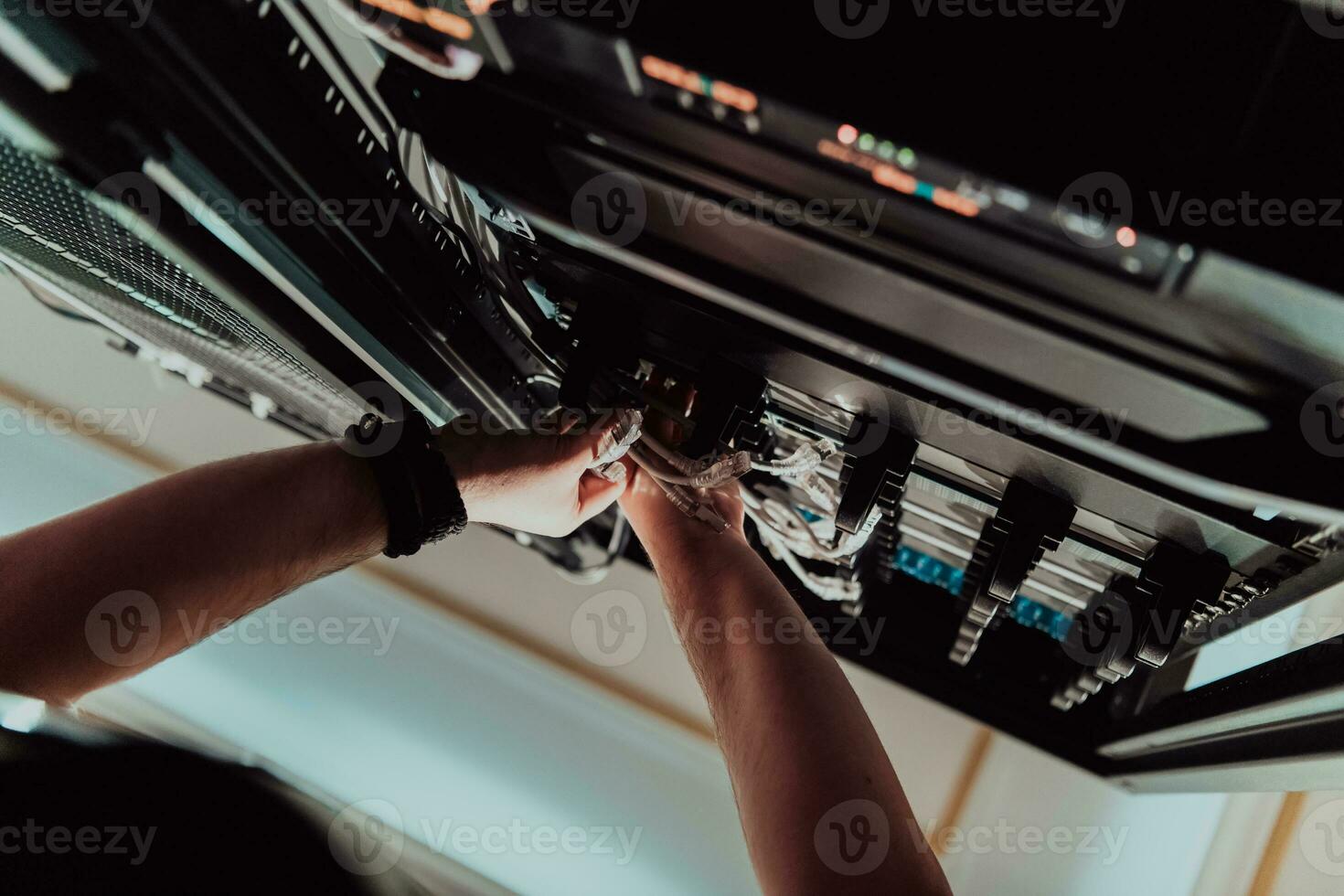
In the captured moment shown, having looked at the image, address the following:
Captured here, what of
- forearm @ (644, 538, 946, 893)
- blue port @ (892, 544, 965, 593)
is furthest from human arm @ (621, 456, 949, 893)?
blue port @ (892, 544, 965, 593)

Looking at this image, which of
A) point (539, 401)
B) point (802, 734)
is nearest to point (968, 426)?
point (802, 734)

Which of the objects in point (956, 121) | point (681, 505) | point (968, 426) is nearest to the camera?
point (956, 121)

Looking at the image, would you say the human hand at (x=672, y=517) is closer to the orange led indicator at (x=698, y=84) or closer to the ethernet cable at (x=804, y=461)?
the ethernet cable at (x=804, y=461)

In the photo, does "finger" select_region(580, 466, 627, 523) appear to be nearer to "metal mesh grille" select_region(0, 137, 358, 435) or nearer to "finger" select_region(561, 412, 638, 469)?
"finger" select_region(561, 412, 638, 469)

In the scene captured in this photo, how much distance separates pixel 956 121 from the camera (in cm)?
42

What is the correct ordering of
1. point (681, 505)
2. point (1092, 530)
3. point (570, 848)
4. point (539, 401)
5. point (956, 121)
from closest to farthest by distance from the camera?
point (956, 121) < point (1092, 530) < point (681, 505) < point (539, 401) < point (570, 848)

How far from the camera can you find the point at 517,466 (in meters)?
0.85

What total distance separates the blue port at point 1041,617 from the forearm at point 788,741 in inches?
14.1

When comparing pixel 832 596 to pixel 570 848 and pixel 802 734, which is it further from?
pixel 570 848

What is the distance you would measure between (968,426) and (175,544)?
2.14ft

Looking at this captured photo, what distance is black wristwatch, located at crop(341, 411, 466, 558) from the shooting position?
0.77m

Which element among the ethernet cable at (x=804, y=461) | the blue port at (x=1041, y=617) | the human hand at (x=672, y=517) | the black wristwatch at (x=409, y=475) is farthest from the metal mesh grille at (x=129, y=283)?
the blue port at (x=1041, y=617)

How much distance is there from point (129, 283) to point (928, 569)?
3.10 feet

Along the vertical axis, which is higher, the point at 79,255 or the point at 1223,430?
the point at 1223,430
